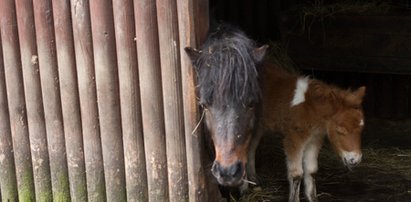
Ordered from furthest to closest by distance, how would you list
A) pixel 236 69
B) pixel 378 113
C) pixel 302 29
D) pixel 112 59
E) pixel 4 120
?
1. pixel 378 113
2. pixel 302 29
3. pixel 4 120
4. pixel 112 59
5. pixel 236 69

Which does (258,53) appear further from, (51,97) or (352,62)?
(352,62)

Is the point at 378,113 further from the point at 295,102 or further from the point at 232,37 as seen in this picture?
the point at 232,37

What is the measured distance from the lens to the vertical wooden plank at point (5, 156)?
5.71 meters

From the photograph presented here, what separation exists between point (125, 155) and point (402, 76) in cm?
500

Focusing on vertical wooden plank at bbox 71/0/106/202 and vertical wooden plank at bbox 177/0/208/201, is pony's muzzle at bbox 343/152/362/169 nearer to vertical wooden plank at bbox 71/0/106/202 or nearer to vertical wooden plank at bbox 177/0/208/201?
vertical wooden plank at bbox 177/0/208/201

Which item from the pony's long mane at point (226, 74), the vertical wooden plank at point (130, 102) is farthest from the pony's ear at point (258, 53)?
the vertical wooden plank at point (130, 102)

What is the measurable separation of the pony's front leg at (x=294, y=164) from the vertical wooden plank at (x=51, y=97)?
2.14 meters

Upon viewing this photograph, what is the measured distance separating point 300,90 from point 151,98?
190 centimetres

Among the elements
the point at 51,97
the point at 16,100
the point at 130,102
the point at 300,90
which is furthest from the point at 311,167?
the point at 16,100

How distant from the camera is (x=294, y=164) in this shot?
20.5 feet

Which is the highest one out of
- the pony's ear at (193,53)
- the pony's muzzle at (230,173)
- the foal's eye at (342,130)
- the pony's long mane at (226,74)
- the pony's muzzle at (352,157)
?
the pony's ear at (193,53)

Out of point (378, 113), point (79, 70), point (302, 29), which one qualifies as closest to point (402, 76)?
point (378, 113)

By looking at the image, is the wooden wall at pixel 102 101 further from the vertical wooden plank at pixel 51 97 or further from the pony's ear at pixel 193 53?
the pony's ear at pixel 193 53

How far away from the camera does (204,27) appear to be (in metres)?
4.83
